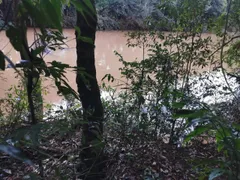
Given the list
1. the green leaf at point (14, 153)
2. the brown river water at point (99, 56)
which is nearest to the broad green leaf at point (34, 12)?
the green leaf at point (14, 153)

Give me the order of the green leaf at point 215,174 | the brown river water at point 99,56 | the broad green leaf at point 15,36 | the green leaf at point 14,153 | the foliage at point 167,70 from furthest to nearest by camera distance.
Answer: the brown river water at point 99,56, the foliage at point 167,70, the green leaf at point 215,174, the broad green leaf at point 15,36, the green leaf at point 14,153

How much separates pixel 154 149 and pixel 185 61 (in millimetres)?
1126

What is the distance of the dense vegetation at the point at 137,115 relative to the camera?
1.92ft

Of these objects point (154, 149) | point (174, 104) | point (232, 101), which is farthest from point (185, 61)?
point (174, 104)

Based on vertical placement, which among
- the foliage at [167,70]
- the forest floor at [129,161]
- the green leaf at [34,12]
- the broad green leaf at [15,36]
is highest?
the green leaf at [34,12]

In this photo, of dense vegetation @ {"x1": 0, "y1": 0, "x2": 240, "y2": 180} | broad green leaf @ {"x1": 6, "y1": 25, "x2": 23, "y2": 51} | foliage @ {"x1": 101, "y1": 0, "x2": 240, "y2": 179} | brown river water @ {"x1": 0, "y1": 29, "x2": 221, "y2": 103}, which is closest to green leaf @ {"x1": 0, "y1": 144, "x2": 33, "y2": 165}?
dense vegetation @ {"x1": 0, "y1": 0, "x2": 240, "y2": 180}

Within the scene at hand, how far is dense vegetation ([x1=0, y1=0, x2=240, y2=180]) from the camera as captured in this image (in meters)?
0.58

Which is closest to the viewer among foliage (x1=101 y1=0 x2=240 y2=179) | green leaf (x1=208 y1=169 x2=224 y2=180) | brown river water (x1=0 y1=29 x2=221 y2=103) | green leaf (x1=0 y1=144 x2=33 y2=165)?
green leaf (x1=0 y1=144 x2=33 y2=165)

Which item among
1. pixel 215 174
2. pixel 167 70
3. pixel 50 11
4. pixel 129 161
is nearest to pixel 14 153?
pixel 50 11

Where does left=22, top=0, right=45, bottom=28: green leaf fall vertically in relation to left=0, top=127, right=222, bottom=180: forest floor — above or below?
above

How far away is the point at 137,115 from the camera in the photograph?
1.67m

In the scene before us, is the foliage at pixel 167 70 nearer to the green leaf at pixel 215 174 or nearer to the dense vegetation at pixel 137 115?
the dense vegetation at pixel 137 115

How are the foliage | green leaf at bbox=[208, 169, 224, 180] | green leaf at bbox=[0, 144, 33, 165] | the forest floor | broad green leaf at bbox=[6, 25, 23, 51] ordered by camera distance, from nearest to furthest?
green leaf at bbox=[0, 144, 33, 165], broad green leaf at bbox=[6, 25, 23, 51], green leaf at bbox=[208, 169, 224, 180], the forest floor, the foliage

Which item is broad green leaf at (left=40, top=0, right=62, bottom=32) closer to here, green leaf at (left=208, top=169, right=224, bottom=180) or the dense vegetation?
the dense vegetation
